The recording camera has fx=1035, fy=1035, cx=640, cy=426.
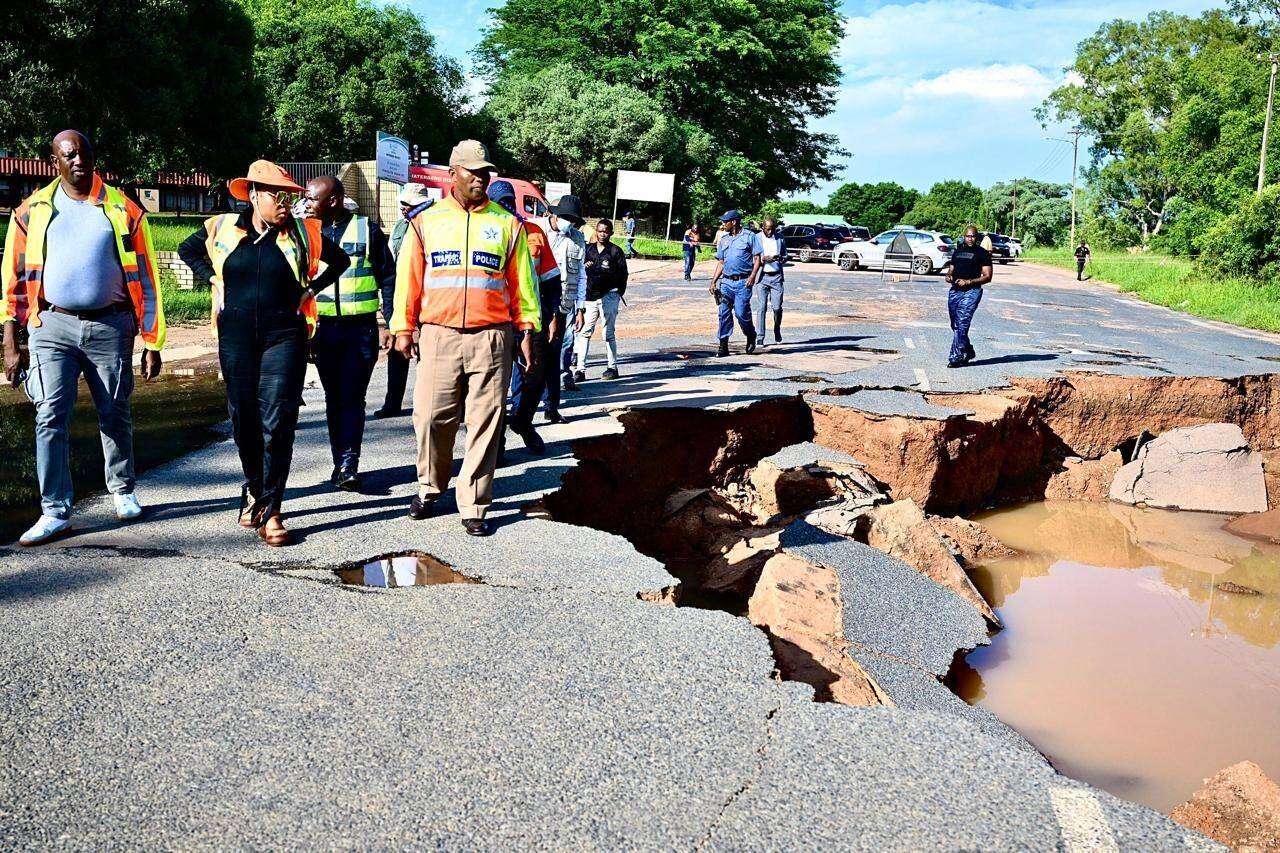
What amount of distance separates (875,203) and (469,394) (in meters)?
125

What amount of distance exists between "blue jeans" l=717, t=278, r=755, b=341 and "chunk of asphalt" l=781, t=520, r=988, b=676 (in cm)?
612

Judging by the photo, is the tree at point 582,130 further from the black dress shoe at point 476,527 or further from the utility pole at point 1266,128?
the black dress shoe at point 476,527

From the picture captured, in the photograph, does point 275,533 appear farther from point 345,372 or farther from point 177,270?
point 177,270

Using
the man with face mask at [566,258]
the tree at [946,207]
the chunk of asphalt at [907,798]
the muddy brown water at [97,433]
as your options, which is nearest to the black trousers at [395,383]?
the man with face mask at [566,258]

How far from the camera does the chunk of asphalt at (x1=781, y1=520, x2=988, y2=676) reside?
16.0ft

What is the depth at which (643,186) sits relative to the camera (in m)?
36.0

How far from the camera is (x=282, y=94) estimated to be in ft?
132

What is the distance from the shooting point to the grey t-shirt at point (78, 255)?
4672 mm

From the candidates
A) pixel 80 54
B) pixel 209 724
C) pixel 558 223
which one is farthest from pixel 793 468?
pixel 80 54

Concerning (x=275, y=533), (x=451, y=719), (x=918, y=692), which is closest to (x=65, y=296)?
(x=275, y=533)

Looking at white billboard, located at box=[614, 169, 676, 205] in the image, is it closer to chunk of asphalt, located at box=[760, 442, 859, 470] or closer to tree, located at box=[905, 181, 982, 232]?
chunk of asphalt, located at box=[760, 442, 859, 470]

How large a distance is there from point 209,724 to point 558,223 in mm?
5683

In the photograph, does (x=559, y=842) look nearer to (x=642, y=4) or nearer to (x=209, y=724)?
(x=209, y=724)

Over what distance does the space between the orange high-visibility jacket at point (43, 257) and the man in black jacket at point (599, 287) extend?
4667 millimetres
